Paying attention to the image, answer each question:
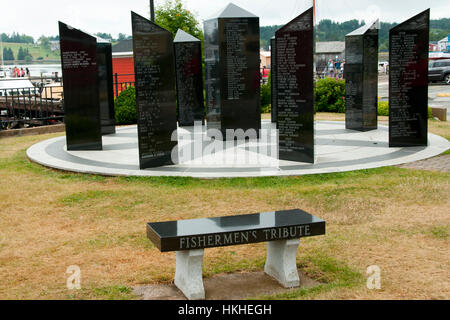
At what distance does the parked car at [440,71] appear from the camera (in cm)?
3812

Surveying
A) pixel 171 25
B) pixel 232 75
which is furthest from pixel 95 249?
pixel 171 25

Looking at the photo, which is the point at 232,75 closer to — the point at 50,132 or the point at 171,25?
the point at 50,132

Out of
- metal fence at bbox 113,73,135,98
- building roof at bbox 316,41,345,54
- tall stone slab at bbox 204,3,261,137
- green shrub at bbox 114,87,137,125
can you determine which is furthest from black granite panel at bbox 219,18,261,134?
building roof at bbox 316,41,345,54

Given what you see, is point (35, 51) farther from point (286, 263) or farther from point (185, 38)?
point (286, 263)

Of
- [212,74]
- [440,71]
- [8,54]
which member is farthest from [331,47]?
[8,54]

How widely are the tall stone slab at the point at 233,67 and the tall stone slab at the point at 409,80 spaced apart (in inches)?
125

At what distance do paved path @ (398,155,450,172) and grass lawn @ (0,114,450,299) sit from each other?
494 mm

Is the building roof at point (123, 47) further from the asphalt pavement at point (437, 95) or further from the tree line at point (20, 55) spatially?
the tree line at point (20, 55)

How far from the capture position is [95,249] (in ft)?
20.9

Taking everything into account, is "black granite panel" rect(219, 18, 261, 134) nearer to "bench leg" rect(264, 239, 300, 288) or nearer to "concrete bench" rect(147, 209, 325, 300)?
"concrete bench" rect(147, 209, 325, 300)

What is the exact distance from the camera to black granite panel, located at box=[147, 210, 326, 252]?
500cm

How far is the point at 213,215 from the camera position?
7.51 m

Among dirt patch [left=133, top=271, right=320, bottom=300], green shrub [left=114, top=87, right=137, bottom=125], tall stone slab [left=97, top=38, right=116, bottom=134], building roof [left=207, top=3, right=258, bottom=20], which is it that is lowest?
dirt patch [left=133, top=271, right=320, bottom=300]

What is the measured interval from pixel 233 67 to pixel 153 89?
3.53 meters
